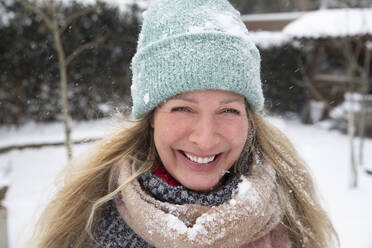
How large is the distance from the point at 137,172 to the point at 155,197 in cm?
13

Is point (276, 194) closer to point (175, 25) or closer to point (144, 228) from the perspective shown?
point (144, 228)

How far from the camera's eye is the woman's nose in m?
1.09

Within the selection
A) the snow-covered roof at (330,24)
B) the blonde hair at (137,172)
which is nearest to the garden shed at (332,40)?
the snow-covered roof at (330,24)

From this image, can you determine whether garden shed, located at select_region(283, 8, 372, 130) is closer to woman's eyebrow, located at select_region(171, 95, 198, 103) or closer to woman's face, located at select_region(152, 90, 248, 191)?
woman's face, located at select_region(152, 90, 248, 191)

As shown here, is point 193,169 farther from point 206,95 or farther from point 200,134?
point 206,95

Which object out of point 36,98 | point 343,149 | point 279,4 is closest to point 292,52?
point 343,149

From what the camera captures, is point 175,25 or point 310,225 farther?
point 310,225

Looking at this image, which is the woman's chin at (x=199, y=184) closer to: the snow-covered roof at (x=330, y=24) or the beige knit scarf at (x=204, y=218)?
the beige knit scarf at (x=204, y=218)

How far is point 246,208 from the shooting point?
1.10m

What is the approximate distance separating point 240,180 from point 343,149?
22.6 feet

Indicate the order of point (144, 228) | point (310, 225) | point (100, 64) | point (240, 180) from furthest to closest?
point (100, 64)
point (310, 225)
point (240, 180)
point (144, 228)

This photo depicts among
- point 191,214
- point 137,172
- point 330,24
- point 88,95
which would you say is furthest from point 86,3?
point 330,24

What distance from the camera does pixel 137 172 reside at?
4.08ft

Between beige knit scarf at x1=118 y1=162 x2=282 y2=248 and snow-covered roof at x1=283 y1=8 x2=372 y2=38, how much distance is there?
7491mm
